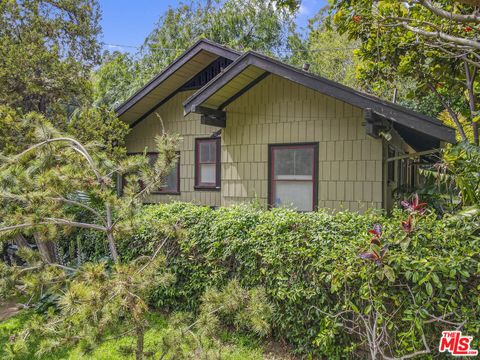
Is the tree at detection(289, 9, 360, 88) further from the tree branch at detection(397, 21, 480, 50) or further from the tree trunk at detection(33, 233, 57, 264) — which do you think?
the tree trunk at detection(33, 233, 57, 264)

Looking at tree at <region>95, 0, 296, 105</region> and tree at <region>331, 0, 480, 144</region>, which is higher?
tree at <region>95, 0, 296, 105</region>

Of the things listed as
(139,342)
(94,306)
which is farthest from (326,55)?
(94,306)

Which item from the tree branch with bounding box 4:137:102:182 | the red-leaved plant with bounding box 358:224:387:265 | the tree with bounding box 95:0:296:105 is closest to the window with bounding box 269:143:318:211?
the red-leaved plant with bounding box 358:224:387:265

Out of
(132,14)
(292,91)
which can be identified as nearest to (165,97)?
(292,91)

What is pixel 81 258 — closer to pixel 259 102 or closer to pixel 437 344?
pixel 259 102

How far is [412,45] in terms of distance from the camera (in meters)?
7.79

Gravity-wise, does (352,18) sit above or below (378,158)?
above

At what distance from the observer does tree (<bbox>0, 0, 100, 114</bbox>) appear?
7.87 m

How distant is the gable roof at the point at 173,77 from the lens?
28.8ft

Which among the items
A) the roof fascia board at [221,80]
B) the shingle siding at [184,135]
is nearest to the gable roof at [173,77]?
the shingle siding at [184,135]

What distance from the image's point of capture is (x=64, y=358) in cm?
468

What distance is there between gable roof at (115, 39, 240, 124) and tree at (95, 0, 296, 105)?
38.5 feet

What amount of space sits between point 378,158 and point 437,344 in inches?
143

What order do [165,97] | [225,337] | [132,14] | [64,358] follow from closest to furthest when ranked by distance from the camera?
[64,358] → [225,337] → [165,97] → [132,14]
